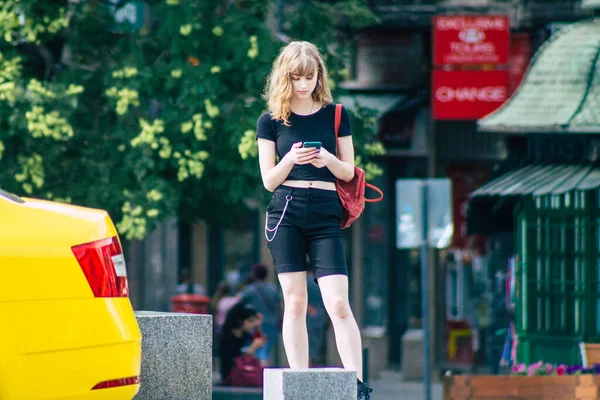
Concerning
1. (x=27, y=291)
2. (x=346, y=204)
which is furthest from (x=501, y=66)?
(x=27, y=291)

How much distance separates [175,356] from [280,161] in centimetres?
151

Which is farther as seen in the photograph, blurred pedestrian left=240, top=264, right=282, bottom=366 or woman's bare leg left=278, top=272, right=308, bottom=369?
blurred pedestrian left=240, top=264, right=282, bottom=366

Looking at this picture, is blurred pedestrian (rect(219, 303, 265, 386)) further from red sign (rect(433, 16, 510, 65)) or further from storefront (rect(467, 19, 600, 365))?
red sign (rect(433, 16, 510, 65))

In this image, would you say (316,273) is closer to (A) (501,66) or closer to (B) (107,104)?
(B) (107,104)

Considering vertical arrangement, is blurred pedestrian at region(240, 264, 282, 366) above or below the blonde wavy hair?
below

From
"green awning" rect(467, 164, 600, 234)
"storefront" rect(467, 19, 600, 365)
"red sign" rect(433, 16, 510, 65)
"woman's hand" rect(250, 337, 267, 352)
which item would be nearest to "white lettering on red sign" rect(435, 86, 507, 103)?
"red sign" rect(433, 16, 510, 65)

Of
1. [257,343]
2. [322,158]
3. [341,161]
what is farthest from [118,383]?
[257,343]

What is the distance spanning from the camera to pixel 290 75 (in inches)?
285

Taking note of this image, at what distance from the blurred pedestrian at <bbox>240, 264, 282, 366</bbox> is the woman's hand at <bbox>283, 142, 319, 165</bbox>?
37.8 ft

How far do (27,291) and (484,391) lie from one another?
166 inches

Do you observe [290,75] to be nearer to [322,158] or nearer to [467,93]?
[322,158]

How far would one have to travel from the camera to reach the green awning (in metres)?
14.1

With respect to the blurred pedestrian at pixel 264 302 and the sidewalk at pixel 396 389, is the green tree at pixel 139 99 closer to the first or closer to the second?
the blurred pedestrian at pixel 264 302

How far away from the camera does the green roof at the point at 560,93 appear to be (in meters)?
14.1
